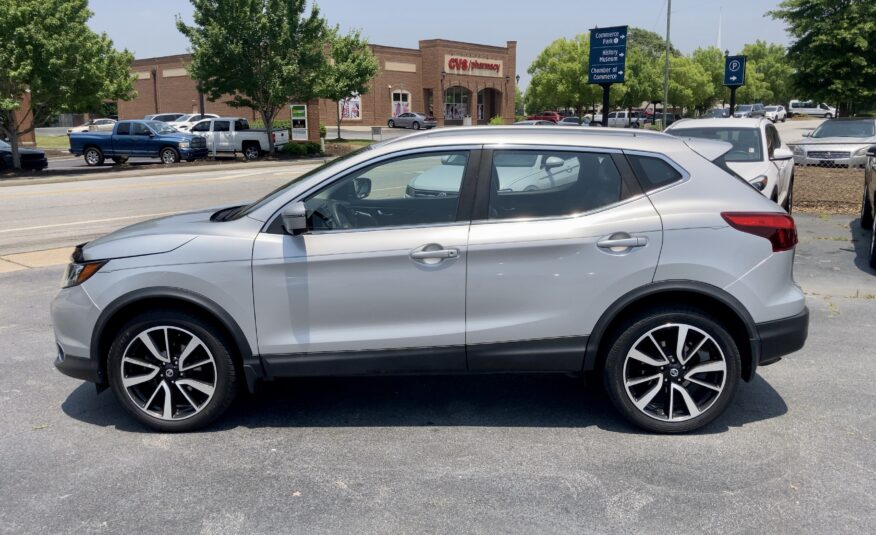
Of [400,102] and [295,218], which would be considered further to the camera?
[400,102]

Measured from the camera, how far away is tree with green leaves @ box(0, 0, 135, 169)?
932 inches

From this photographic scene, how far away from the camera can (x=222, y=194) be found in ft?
60.8

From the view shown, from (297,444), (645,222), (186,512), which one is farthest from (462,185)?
(186,512)

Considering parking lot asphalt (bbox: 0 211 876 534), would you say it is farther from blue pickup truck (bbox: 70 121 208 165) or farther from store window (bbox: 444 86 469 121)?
store window (bbox: 444 86 469 121)

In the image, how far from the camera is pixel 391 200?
4.80 meters

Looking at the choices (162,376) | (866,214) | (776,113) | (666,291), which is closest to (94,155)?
(866,214)

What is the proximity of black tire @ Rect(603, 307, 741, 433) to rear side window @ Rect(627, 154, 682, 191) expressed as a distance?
713 millimetres

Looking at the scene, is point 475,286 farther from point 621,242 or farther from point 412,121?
point 412,121

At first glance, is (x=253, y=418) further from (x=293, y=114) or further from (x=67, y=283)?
(x=293, y=114)

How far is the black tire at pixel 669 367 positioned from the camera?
14.1 ft

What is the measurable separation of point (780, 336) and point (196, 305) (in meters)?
3.29

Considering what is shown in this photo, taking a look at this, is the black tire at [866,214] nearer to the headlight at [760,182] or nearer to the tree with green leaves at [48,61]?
the headlight at [760,182]

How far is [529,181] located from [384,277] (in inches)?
40.3

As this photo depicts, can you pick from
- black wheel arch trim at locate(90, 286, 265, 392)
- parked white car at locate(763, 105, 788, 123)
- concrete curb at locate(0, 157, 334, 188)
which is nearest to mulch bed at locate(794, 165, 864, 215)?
black wheel arch trim at locate(90, 286, 265, 392)
